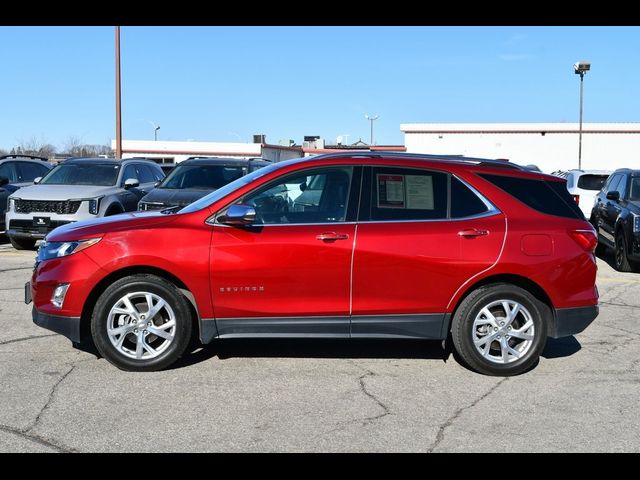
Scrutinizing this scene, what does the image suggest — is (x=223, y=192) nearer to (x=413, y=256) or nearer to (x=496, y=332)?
(x=413, y=256)

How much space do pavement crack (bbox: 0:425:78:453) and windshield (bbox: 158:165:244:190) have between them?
28.1ft

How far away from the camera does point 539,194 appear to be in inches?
239

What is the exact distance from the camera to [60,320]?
578cm

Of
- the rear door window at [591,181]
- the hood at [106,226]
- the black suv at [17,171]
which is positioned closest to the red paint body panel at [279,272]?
the hood at [106,226]

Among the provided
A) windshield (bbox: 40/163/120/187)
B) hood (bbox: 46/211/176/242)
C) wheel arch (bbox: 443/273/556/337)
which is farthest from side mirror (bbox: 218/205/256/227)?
windshield (bbox: 40/163/120/187)

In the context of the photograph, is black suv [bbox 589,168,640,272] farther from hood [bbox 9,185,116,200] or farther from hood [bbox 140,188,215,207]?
hood [bbox 9,185,116,200]

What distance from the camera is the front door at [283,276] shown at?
5.71 m

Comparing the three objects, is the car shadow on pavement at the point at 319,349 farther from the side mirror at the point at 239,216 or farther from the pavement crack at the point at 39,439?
the pavement crack at the point at 39,439

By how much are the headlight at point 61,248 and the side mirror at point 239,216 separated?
1.04m

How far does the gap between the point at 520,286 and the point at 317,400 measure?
1.97 m

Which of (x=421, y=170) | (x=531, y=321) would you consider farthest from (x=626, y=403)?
(x=421, y=170)

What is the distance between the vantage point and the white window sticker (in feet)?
19.5

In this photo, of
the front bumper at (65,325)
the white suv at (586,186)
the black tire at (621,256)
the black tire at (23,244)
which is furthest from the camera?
the white suv at (586,186)

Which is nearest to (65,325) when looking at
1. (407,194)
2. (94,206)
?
(407,194)
